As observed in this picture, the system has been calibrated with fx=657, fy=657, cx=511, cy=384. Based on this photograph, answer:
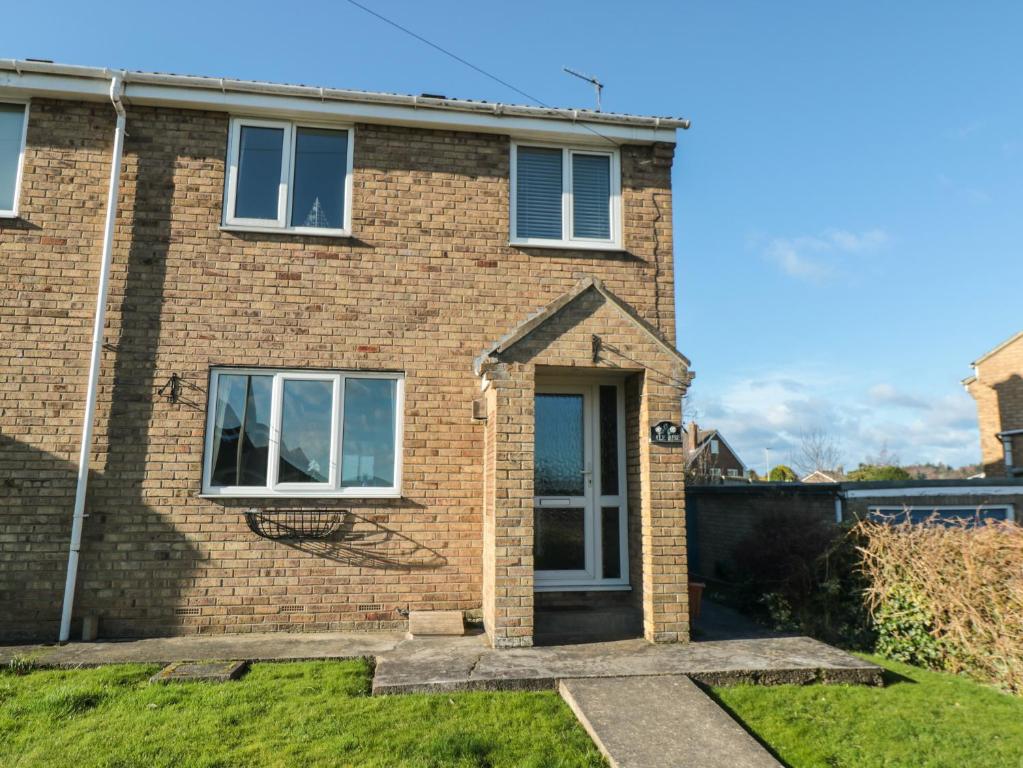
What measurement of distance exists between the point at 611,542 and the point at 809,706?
2640 millimetres

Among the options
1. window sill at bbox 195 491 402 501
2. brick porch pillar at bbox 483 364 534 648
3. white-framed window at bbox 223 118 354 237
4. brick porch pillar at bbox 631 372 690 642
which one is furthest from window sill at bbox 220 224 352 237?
→ brick porch pillar at bbox 631 372 690 642

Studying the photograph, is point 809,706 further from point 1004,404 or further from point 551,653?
point 1004,404

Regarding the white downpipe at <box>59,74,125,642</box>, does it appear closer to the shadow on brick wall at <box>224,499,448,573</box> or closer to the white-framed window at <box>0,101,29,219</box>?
the white-framed window at <box>0,101,29,219</box>

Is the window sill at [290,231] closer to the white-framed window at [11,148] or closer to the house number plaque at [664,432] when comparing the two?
the white-framed window at [11,148]

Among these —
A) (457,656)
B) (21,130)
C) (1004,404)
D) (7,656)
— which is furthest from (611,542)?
(1004,404)

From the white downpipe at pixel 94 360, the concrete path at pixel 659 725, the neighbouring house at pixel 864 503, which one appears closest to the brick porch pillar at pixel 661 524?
the concrete path at pixel 659 725

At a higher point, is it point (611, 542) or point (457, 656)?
point (611, 542)

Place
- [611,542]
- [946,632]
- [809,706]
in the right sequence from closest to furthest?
1. [809,706]
2. [946,632]
3. [611,542]

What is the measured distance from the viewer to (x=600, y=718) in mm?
4531

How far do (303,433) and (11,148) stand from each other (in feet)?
15.2

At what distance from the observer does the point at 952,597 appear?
6430 mm

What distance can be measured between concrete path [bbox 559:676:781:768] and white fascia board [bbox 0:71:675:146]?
20.4 ft

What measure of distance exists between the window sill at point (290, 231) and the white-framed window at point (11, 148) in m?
2.28

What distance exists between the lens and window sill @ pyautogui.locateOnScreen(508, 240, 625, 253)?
797 cm
